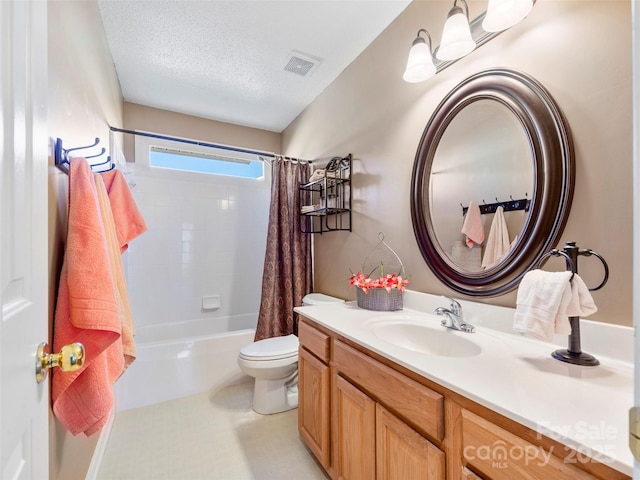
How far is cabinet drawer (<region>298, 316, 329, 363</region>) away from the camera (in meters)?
1.34

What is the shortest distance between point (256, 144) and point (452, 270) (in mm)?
2843

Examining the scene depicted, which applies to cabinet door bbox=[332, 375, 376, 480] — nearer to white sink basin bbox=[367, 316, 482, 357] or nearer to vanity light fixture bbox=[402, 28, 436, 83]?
white sink basin bbox=[367, 316, 482, 357]

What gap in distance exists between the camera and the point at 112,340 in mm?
911

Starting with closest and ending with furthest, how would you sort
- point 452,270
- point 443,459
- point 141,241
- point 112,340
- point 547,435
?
1. point 547,435
2. point 443,459
3. point 112,340
4. point 452,270
5. point 141,241

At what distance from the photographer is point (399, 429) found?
923 millimetres

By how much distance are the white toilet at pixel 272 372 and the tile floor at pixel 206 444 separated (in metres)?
0.07

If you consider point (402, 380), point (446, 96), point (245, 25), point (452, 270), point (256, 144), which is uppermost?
point (245, 25)

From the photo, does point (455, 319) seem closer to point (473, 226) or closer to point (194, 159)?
point (473, 226)

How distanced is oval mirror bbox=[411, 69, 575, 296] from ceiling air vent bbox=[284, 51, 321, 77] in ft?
4.04

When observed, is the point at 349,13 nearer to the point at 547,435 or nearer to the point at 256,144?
the point at 256,144

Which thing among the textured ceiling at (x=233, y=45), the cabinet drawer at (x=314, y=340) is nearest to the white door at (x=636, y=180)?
the cabinet drawer at (x=314, y=340)

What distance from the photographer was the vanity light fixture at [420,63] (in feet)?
4.54

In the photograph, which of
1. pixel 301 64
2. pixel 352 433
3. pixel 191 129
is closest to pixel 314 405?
pixel 352 433

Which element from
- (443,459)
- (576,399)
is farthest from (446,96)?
(443,459)
